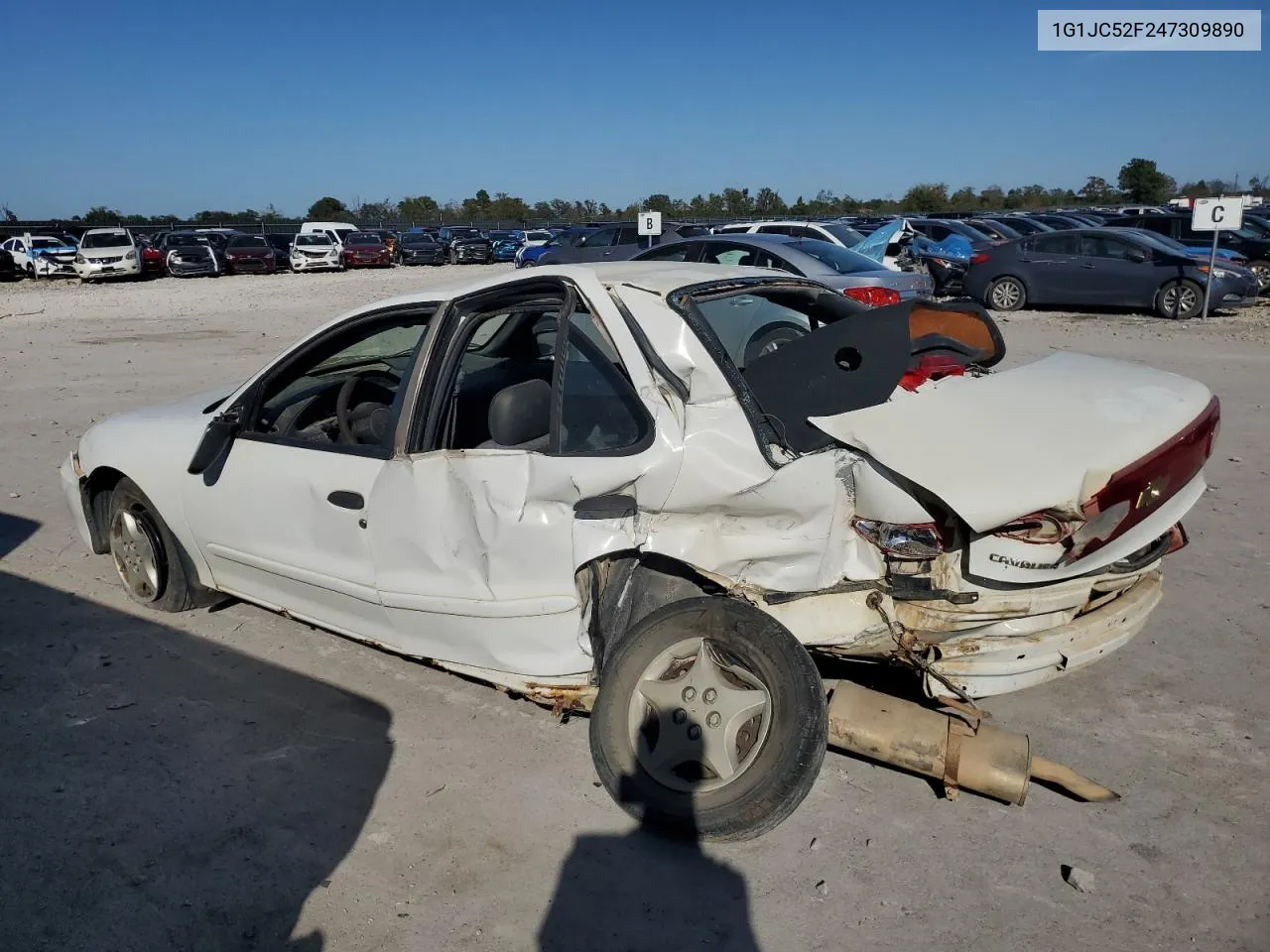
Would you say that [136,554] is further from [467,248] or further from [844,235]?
[467,248]

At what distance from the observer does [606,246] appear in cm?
2141

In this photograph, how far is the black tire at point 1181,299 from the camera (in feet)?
54.8

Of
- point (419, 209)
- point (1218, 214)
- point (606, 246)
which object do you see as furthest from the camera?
point (419, 209)

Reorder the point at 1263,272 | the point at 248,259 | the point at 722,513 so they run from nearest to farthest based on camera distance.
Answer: the point at 722,513 → the point at 1263,272 → the point at 248,259

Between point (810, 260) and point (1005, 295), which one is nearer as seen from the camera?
point (810, 260)

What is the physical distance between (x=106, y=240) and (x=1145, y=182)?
5792 cm

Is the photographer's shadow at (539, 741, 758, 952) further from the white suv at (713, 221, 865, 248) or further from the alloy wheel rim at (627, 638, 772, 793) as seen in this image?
the white suv at (713, 221, 865, 248)

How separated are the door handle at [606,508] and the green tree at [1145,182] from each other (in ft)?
217

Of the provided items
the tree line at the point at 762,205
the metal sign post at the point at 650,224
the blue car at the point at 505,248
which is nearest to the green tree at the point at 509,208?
the tree line at the point at 762,205

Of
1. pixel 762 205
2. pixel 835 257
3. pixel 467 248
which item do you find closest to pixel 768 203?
pixel 762 205

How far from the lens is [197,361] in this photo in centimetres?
1304

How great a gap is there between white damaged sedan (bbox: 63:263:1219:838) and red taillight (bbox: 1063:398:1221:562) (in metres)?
0.01

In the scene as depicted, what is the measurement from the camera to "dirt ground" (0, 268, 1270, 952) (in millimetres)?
2770

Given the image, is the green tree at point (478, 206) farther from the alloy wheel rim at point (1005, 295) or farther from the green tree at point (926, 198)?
the alloy wheel rim at point (1005, 295)
